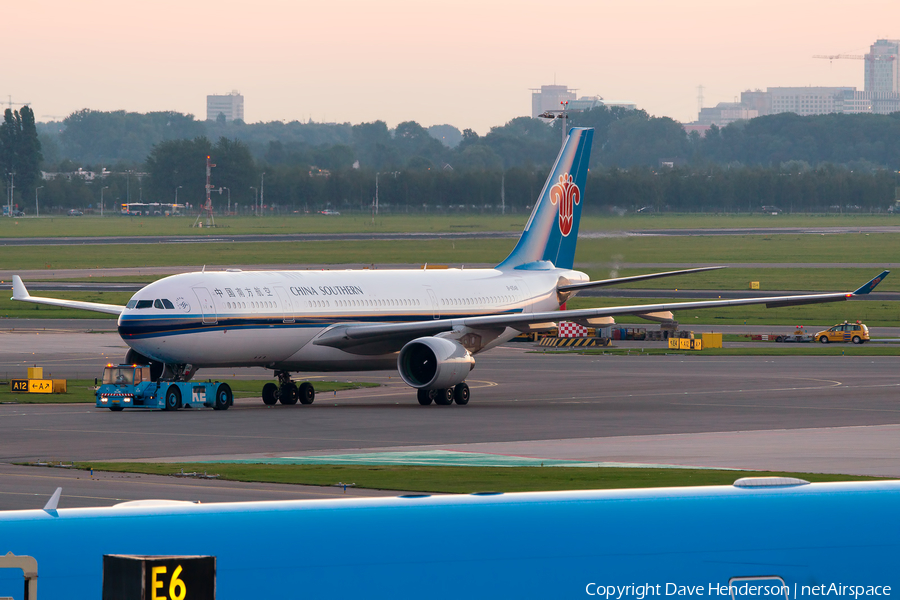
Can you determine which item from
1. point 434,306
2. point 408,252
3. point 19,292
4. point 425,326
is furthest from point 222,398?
point 408,252

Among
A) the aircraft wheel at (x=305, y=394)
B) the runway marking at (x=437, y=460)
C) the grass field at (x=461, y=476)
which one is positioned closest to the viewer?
the grass field at (x=461, y=476)

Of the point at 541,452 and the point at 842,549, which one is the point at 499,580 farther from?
the point at 541,452

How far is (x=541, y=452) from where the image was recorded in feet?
109

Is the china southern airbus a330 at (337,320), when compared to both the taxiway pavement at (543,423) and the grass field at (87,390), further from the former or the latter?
the grass field at (87,390)

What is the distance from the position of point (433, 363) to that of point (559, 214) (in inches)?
557

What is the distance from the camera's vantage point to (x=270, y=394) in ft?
153

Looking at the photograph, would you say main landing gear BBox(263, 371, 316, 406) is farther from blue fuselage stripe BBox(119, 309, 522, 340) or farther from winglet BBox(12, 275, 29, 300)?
winglet BBox(12, 275, 29, 300)

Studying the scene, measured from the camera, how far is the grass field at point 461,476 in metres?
26.2

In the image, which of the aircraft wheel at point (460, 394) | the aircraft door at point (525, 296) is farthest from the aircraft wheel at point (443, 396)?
the aircraft door at point (525, 296)

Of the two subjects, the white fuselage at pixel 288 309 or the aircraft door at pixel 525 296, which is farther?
the aircraft door at pixel 525 296

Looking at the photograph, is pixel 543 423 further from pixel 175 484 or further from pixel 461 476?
pixel 175 484

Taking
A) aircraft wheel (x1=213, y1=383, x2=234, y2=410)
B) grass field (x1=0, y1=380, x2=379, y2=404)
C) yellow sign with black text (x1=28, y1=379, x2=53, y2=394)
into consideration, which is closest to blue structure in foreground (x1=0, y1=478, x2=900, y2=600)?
aircraft wheel (x1=213, y1=383, x2=234, y2=410)

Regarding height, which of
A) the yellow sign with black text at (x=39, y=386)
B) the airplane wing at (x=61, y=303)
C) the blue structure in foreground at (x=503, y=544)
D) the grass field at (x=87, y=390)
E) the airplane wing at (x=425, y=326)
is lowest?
the grass field at (x=87, y=390)

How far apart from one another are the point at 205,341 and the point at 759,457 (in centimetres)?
1950
